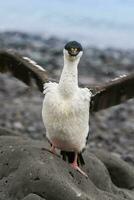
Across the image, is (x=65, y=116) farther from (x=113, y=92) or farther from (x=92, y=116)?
(x=92, y=116)

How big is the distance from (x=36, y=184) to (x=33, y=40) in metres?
27.1

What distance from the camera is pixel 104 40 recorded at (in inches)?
1543

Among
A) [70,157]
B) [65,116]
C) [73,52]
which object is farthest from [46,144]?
[73,52]

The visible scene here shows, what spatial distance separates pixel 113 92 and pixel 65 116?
1.66 metres

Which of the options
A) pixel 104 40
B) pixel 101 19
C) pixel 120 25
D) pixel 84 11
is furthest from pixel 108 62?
pixel 84 11

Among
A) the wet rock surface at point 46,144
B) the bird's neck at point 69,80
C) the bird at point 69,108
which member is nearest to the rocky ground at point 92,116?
the wet rock surface at point 46,144

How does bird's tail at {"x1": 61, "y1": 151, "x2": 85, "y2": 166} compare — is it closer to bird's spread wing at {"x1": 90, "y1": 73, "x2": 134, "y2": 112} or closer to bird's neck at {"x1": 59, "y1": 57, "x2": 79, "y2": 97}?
bird's spread wing at {"x1": 90, "y1": 73, "x2": 134, "y2": 112}

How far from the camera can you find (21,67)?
448 inches

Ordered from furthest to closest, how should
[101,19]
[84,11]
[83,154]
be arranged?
[84,11] → [101,19] → [83,154]

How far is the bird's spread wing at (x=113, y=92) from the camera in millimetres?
10453

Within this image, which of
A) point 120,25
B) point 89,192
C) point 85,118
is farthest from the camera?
point 120,25

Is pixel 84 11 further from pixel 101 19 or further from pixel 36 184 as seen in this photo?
pixel 36 184

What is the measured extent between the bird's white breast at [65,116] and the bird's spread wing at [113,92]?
0.67 metres

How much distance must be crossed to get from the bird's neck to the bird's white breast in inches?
2.2
